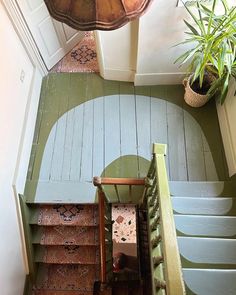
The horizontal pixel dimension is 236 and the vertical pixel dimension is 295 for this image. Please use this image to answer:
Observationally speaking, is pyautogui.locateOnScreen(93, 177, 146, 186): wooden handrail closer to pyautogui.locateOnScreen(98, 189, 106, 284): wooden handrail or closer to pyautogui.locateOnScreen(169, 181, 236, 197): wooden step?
pyautogui.locateOnScreen(98, 189, 106, 284): wooden handrail

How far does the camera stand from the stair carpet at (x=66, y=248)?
2889 millimetres

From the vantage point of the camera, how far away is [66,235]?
2.94m

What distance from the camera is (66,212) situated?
9.57 feet

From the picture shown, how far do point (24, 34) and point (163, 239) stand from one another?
2446 millimetres

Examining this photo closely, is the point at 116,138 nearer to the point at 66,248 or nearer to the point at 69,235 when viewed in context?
the point at 69,235

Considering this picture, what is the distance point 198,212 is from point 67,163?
4.52 feet

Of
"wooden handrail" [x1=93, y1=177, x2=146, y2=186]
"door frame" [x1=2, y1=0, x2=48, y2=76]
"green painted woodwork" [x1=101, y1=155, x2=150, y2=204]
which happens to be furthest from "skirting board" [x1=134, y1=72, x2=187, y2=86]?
"wooden handrail" [x1=93, y1=177, x2=146, y2=186]

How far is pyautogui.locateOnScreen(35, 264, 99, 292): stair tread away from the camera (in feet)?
9.92

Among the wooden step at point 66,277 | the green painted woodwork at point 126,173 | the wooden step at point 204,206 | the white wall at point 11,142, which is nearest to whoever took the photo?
the white wall at point 11,142

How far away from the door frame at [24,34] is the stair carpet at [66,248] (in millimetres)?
1630

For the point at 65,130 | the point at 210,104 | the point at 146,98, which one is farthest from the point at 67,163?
the point at 210,104

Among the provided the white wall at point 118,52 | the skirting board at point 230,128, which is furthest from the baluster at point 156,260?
the white wall at point 118,52

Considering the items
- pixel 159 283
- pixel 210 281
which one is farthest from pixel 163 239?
pixel 210 281

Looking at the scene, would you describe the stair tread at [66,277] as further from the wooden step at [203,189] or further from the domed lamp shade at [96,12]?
the domed lamp shade at [96,12]
